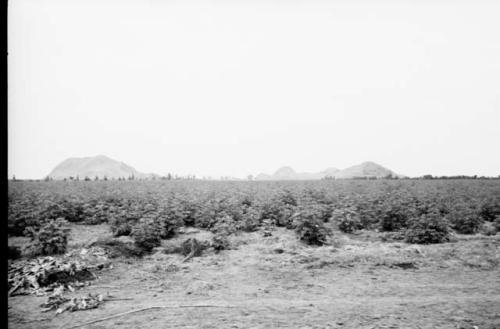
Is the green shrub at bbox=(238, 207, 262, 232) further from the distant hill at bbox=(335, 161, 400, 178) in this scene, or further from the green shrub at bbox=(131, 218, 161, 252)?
the distant hill at bbox=(335, 161, 400, 178)

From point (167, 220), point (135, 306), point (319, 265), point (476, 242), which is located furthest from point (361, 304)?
point (167, 220)

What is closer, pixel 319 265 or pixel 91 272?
pixel 91 272

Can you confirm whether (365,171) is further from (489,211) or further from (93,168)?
(93,168)

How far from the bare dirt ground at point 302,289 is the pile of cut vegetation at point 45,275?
29cm

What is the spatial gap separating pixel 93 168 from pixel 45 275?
146244 millimetres

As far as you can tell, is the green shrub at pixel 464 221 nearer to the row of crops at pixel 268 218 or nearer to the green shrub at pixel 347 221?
the row of crops at pixel 268 218

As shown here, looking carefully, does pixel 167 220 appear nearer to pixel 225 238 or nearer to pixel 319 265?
pixel 225 238

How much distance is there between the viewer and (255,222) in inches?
428

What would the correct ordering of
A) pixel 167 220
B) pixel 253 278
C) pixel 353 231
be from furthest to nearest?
pixel 353 231
pixel 167 220
pixel 253 278

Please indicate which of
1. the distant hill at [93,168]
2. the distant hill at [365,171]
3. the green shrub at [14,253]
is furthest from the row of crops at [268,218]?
the distant hill at [93,168]

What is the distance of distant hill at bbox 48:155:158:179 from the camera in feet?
419
